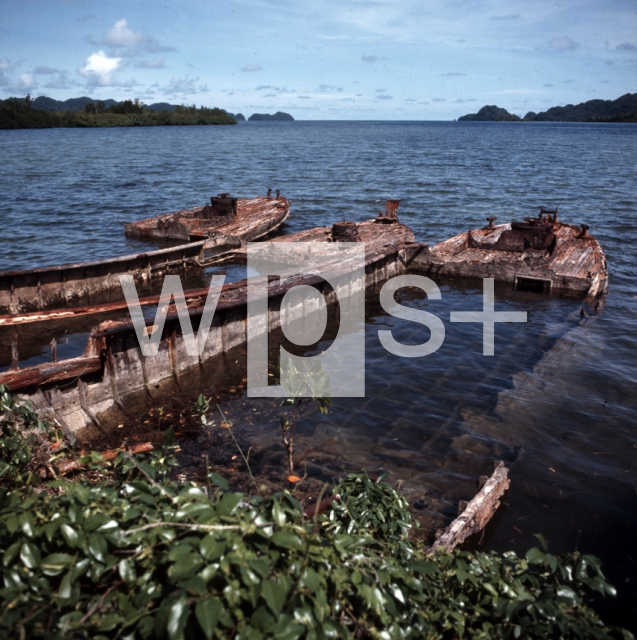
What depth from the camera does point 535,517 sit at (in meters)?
6.41

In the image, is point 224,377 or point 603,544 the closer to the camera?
point 603,544

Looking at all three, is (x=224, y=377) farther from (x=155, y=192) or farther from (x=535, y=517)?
(x=155, y=192)

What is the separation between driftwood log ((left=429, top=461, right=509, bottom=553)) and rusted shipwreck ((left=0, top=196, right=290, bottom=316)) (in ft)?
23.9

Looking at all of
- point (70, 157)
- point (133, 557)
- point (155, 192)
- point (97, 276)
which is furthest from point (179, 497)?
point (70, 157)

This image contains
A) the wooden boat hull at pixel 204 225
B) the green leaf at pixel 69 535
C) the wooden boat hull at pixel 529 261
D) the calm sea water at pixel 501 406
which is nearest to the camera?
the green leaf at pixel 69 535

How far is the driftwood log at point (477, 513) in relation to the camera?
204 inches

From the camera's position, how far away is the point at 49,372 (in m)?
7.10

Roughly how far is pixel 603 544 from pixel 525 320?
26.3 feet

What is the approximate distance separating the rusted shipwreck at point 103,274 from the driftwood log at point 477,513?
286 inches

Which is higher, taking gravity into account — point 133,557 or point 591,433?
point 133,557

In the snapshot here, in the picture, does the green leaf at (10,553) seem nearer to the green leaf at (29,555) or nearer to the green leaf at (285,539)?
the green leaf at (29,555)

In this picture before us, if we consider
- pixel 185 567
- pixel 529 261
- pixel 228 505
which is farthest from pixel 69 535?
pixel 529 261

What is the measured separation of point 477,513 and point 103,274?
11014mm

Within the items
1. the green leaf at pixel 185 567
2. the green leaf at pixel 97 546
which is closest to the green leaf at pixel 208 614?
the green leaf at pixel 185 567
